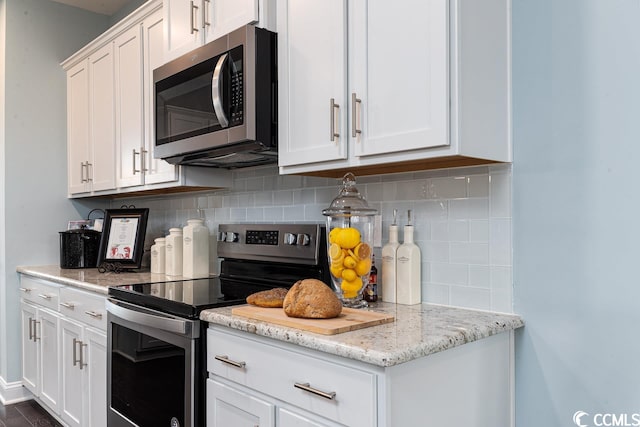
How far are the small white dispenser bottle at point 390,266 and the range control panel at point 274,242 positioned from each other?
0.29 m

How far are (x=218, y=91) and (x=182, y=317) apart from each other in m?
0.85

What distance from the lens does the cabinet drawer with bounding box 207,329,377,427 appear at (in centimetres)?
115

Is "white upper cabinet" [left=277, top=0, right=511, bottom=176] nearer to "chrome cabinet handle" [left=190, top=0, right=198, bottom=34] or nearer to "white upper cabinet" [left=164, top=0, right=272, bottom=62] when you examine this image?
"white upper cabinet" [left=164, top=0, right=272, bottom=62]

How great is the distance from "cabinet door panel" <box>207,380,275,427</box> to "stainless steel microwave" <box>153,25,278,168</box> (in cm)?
87

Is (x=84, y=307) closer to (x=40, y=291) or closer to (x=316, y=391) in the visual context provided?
(x=40, y=291)

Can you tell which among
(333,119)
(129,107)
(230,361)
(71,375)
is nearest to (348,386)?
(230,361)

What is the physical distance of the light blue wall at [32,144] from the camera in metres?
3.40

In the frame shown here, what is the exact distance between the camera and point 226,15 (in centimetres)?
203

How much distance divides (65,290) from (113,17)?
7.36ft

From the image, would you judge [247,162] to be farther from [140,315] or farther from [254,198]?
[140,315]

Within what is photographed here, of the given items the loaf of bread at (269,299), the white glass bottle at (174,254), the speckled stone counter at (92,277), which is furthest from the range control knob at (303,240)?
the white glass bottle at (174,254)

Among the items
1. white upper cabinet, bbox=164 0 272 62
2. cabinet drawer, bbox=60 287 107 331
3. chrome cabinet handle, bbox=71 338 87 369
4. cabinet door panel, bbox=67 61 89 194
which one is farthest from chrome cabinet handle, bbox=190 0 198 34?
chrome cabinet handle, bbox=71 338 87 369

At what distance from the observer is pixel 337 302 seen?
145cm

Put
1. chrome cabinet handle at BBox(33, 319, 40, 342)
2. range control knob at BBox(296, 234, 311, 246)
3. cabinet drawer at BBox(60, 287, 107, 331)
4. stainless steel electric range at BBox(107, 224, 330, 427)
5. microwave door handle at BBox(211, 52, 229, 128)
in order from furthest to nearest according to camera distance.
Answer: chrome cabinet handle at BBox(33, 319, 40, 342) → cabinet drawer at BBox(60, 287, 107, 331) → range control knob at BBox(296, 234, 311, 246) → microwave door handle at BBox(211, 52, 229, 128) → stainless steel electric range at BBox(107, 224, 330, 427)
